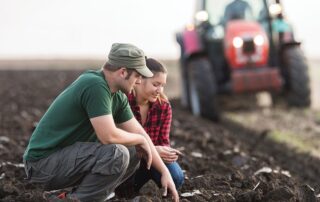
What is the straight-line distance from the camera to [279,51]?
1170 cm

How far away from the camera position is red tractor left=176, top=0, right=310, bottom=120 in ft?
36.1

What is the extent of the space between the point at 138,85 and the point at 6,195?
42.4 inches

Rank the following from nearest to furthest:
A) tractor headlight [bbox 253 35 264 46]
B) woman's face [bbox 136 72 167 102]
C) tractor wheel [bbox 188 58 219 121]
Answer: woman's face [bbox 136 72 167 102], tractor wheel [bbox 188 58 219 121], tractor headlight [bbox 253 35 264 46]

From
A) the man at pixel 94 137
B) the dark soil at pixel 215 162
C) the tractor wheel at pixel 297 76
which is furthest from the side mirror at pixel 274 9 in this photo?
the man at pixel 94 137

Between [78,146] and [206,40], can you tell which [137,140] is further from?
[206,40]

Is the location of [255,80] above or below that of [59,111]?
below

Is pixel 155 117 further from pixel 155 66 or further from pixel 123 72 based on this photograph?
pixel 123 72

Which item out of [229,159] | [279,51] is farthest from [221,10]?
[229,159]

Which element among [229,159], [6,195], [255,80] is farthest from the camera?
[255,80]

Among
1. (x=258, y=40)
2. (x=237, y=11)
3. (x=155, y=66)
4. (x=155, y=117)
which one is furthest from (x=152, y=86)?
(x=237, y=11)

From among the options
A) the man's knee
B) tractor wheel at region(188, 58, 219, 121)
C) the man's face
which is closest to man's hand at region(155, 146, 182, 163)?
the man's knee

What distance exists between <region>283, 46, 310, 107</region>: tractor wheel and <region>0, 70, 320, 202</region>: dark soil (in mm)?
1282

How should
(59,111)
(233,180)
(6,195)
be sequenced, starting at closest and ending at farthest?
1. (59,111)
2. (6,195)
3. (233,180)

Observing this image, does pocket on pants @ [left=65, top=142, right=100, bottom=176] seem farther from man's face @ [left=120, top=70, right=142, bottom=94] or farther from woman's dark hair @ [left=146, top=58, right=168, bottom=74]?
woman's dark hair @ [left=146, top=58, right=168, bottom=74]
